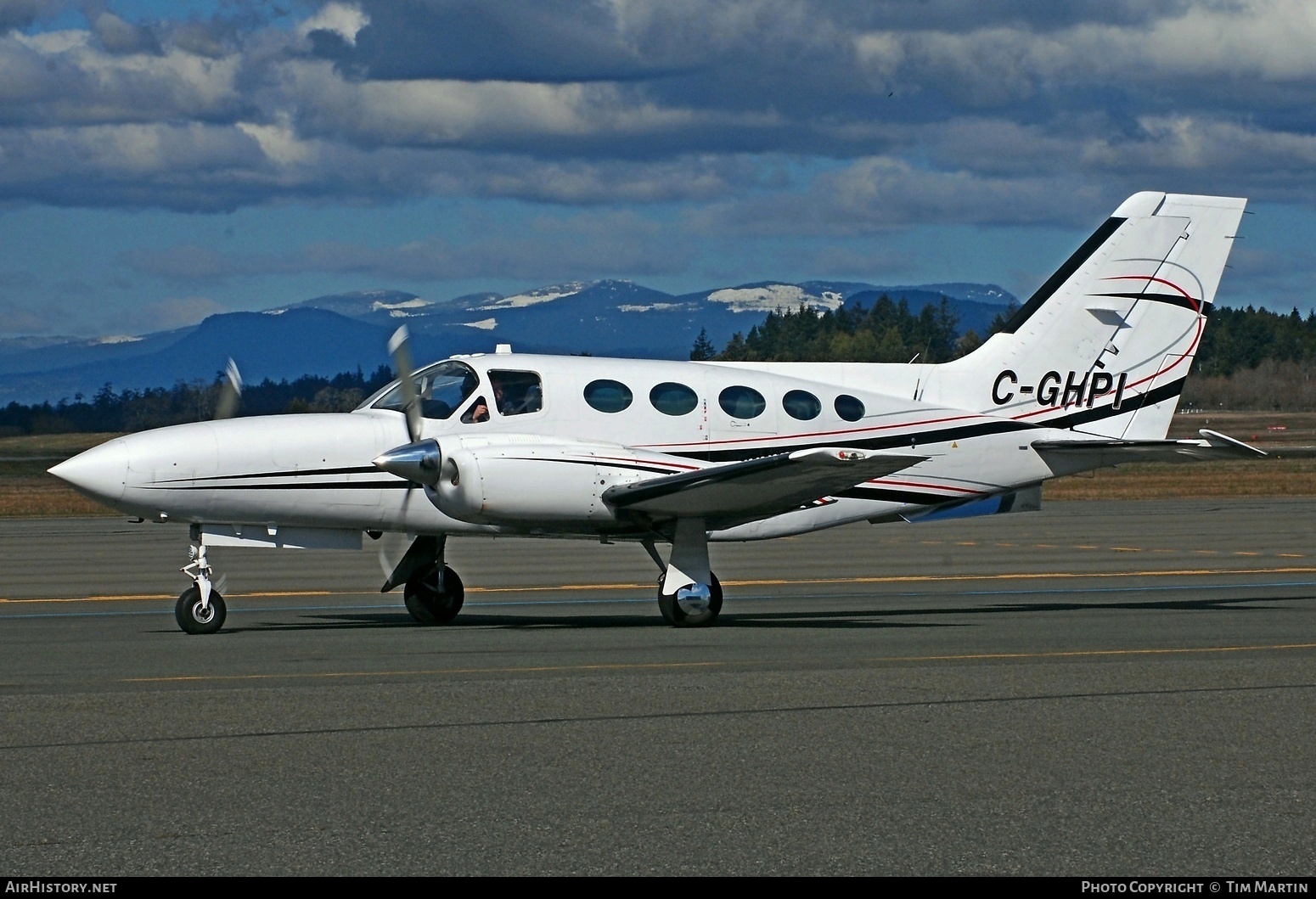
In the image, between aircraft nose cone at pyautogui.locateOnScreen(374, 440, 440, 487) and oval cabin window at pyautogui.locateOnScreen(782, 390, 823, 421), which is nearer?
aircraft nose cone at pyautogui.locateOnScreen(374, 440, 440, 487)

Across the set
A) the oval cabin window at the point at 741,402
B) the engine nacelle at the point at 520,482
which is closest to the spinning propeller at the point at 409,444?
the engine nacelle at the point at 520,482

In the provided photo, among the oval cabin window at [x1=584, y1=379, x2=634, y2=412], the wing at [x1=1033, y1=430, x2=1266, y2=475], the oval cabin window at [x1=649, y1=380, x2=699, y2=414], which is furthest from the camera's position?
the wing at [x1=1033, y1=430, x2=1266, y2=475]

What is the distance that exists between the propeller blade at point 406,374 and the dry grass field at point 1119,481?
25.6 meters

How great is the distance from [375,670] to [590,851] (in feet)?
21.0

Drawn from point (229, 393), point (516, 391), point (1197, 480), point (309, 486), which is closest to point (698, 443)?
point (516, 391)

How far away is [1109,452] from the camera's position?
18984 mm

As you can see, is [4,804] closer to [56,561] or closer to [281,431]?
[281,431]

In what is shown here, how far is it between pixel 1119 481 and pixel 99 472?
49.9 m

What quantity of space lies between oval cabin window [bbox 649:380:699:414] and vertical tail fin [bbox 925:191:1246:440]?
3.62m

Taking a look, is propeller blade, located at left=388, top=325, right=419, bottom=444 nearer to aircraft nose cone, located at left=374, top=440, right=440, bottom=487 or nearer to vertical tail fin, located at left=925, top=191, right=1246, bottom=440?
aircraft nose cone, located at left=374, top=440, right=440, bottom=487

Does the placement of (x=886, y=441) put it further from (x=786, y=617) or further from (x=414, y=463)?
(x=414, y=463)

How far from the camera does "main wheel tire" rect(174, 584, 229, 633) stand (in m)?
15.9

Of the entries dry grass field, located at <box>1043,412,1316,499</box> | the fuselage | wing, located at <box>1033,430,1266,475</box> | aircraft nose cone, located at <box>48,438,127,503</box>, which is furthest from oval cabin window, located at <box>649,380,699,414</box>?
dry grass field, located at <box>1043,412,1316,499</box>

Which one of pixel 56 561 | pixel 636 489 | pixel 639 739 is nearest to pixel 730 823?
pixel 639 739
